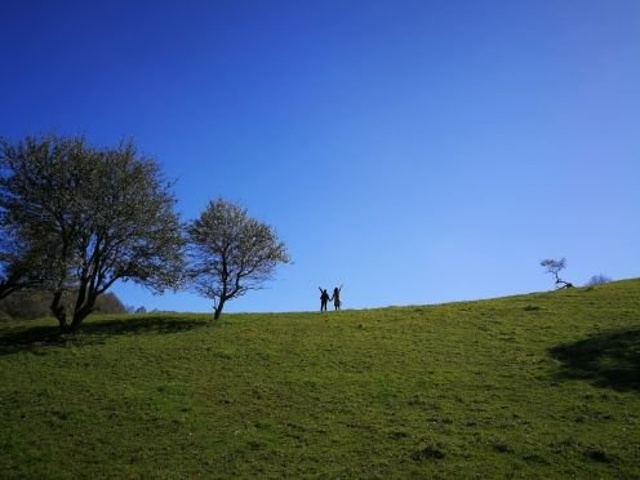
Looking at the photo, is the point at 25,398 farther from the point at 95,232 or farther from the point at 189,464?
the point at 95,232

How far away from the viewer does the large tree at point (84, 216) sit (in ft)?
142

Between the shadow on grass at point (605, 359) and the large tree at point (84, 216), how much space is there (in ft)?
94.7

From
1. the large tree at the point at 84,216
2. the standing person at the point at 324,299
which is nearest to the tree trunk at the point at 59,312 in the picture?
the large tree at the point at 84,216

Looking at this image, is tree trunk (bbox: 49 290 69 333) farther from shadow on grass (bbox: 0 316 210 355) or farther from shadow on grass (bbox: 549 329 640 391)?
shadow on grass (bbox: 549 329 640 391)

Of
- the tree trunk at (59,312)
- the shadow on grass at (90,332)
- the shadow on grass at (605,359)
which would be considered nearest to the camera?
the shadow on grass at (605,359)

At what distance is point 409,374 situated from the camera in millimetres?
33250

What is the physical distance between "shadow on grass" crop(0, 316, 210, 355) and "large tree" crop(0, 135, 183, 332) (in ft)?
5.15

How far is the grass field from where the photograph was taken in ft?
70.8

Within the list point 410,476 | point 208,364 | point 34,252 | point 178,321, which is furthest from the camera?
point 178,321

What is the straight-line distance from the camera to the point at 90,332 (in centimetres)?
4534

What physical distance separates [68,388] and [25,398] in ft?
7.10

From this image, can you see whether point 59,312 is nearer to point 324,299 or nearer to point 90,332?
point 90,332

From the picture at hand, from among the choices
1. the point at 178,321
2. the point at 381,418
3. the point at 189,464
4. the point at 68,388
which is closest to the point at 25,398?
the point at 68,388

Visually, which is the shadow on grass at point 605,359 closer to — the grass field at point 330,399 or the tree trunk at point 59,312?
the grass field at point 330,399
